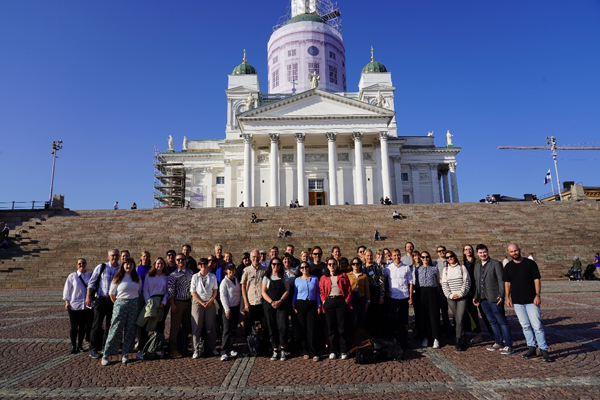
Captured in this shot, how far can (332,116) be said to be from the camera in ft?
122

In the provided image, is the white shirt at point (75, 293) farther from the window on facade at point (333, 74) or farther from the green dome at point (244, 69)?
the window on facade at point (333, 74)

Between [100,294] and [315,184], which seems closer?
[100,294]

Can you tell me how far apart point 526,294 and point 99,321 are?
750cm

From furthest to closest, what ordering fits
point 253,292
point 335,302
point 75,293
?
point 75,293 → point 253,292 → point 335,302

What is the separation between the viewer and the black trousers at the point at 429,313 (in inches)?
287

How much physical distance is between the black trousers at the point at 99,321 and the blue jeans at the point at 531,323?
24.0 feet

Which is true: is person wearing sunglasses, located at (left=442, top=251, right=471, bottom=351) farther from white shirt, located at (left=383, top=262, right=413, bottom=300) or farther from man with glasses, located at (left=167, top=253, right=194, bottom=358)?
man with glasses, located at (left=167, top=253, right=194, bottom=358)

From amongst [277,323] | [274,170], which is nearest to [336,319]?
[277,323]

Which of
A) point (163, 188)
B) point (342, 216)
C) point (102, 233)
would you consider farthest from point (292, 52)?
point (102, 233)

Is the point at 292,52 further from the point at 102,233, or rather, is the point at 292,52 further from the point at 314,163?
the point at 102,233

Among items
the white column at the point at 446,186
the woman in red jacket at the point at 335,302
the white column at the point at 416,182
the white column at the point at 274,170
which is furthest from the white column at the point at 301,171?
the woman in red jacket at the point at 335,302

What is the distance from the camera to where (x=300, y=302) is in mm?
6734

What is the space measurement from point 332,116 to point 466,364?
33.0 meters

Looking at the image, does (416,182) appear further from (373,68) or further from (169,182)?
(169,182)
